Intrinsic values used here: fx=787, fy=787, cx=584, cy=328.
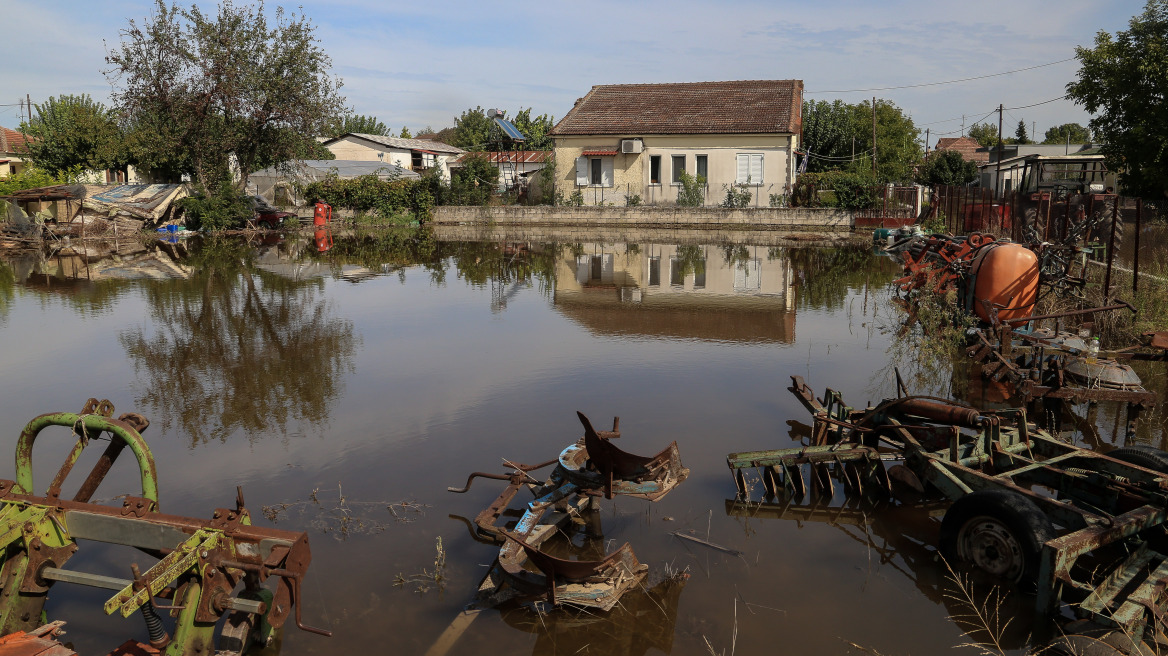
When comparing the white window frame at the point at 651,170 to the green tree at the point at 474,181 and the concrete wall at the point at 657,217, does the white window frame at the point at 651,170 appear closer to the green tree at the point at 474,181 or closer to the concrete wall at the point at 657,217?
the concrete wall at the point at 657,217

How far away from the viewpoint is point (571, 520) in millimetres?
5766

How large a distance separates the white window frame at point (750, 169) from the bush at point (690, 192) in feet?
5.40

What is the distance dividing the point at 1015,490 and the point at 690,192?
2944cm

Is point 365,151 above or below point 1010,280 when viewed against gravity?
above

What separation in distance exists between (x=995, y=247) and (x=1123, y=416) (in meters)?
2.96

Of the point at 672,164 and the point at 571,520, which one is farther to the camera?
the point at 672,164

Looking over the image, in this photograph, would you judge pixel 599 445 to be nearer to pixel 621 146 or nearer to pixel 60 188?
pixel 60 188

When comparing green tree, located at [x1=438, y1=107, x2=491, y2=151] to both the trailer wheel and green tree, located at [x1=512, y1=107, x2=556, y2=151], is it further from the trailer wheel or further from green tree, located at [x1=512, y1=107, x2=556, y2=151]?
the trailer wheel

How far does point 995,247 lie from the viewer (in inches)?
408

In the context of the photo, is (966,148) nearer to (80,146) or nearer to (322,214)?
(322,214)

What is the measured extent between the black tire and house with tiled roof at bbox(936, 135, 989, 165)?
174ft

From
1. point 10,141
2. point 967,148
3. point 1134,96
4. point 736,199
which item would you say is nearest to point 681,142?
point 736,199

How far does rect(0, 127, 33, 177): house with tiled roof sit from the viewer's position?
46.4 m

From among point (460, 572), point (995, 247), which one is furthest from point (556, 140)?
point (460, 572)
